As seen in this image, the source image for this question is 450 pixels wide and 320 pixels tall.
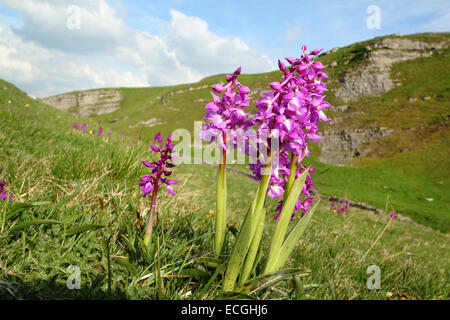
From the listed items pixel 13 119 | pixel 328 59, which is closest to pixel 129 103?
pixel 328 59

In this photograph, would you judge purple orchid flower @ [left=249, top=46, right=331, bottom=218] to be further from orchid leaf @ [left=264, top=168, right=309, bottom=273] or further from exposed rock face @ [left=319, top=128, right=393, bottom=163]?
exposed rock face @ [left=319, top=128, right=393, bottom=163]

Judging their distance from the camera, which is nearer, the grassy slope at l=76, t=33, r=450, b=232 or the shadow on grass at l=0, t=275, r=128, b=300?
the shadow on grass at l=0, t=275, r=128, b=300

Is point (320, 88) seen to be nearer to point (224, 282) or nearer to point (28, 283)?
point (224, 282)

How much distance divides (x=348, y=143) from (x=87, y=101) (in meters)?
165

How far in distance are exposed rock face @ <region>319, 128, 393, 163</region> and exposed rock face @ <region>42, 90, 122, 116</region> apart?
134576 mm

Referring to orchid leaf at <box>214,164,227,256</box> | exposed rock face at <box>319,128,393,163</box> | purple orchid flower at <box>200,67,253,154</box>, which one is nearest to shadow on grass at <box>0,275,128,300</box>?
orchid leaf at <box>214,164,227,256</box>

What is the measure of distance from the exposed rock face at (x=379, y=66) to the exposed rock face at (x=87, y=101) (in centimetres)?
13059

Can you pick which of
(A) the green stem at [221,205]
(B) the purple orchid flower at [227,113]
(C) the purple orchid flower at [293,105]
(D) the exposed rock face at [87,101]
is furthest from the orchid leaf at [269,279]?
(D) the exposed rock face at [87,101]

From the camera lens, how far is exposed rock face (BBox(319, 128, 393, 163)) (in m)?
49.2

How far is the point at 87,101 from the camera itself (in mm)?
164500

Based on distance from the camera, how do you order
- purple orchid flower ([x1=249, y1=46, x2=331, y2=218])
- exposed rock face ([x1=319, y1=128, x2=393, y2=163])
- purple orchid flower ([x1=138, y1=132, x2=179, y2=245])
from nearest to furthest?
purple orchid flower ([x1=249, y1=46, x2=331, y2=218]) → purple orchid flower ([x1=138, y1=132, x2=179, y2=245]) → exposed rock face ([x1=319, y1=128, x2=393, y2=163])

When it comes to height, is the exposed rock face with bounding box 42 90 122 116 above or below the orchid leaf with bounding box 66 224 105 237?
above

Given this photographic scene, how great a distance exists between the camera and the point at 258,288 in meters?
1.99

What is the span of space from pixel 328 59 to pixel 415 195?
235 feet
